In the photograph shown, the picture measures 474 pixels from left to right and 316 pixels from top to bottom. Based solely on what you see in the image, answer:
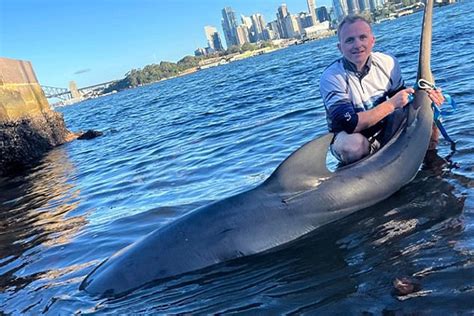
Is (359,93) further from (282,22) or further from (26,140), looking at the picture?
(282,22)

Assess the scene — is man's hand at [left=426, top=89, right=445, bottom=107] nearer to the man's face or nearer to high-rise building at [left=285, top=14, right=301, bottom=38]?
the man's face

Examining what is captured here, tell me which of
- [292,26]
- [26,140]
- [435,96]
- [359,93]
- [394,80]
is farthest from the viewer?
[292,26]

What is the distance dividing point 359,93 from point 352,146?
2.23ft

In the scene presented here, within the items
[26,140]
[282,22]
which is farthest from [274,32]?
[26,140]

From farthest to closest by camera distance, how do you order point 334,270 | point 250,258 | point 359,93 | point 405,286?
point 359,93
point 250,258
point 334,270
point 405,286

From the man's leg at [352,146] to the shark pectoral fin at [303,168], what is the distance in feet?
3.58

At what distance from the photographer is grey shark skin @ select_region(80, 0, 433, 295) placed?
4.69 metres

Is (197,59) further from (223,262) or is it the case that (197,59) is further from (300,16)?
(223,262)

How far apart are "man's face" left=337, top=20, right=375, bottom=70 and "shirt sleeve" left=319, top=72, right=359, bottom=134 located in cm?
29

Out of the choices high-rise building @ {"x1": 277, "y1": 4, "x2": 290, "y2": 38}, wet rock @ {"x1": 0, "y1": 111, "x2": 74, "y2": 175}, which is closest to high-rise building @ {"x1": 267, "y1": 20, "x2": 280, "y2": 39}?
high-rise building @ {"x1": 277, "y1": 4, "x2": 290, "y2": 38}

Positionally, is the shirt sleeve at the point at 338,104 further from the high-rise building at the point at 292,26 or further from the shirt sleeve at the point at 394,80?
the high-rise building at the point at 292,26

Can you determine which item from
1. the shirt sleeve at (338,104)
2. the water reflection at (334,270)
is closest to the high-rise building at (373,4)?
the shirt sleeve at (338,104)

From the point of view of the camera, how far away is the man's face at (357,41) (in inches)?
229

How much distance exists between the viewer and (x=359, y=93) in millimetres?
6078
